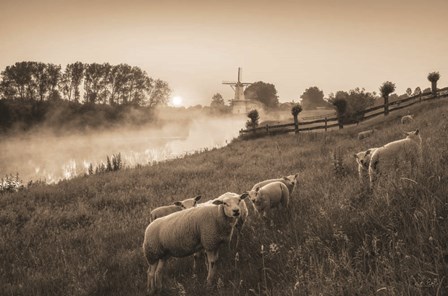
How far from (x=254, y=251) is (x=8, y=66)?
80.6m

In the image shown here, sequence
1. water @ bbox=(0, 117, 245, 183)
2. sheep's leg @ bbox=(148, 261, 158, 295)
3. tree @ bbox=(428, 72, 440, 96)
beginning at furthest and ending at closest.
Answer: water @ bbox=(0, 117, 245, 183) → tree @ bbox=(428, 72, 440, 96) → sheep's leg @ bbox=(148, 261, 158, 295)

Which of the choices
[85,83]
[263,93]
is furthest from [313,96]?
[85,83]

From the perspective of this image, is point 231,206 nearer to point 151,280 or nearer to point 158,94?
point 151,280

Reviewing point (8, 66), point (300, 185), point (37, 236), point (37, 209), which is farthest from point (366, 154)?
point (8, 66)

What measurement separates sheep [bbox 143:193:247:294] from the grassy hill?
335mm

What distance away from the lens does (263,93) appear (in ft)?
384

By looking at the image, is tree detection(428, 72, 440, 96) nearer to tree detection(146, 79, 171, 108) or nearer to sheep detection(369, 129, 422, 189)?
sheep detection(369, 129, 422, 189)

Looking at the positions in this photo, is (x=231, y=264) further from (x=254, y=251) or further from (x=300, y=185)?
(x=300, y=185)

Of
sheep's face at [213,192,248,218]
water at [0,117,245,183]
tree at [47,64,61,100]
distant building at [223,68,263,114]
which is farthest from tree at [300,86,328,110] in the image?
sheep's face at [213,192,248,218]

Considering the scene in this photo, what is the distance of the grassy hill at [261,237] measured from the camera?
8.86ft

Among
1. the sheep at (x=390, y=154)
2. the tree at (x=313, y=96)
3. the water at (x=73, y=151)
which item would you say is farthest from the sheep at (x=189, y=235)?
the tree at (x=313, y=96)

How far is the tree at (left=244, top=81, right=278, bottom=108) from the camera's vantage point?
115375 mm

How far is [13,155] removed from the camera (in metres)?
40.3

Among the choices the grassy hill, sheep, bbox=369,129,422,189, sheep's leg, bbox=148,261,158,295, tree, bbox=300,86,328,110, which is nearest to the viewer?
the grassy hill
